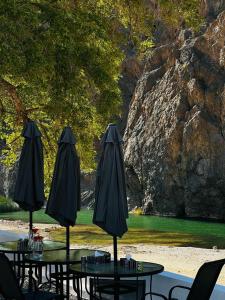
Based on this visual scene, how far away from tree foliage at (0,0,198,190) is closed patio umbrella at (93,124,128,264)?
16.0 ft

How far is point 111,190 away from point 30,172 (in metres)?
2.20

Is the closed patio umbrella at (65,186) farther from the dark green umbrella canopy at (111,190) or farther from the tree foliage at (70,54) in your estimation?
the tree foliage at (70,54)

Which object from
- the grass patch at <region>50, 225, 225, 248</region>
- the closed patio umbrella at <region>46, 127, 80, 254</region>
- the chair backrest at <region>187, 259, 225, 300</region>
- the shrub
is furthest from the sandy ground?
the shrub

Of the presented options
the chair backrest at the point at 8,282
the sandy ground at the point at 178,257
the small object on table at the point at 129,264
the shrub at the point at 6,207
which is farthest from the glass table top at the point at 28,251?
the shrub at the point at 6,207

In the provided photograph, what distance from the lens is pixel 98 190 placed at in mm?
6473

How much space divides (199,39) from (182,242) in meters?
32.8

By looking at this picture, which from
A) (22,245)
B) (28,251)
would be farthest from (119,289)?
(22,245)

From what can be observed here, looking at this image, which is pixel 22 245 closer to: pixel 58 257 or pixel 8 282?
pixel 58 257

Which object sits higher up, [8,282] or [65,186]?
[65,186]

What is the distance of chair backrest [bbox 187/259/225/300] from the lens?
18.0 ft

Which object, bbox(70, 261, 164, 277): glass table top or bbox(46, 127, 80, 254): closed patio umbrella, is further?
bbox(46, 127, 80, 254): closed patio umbrella

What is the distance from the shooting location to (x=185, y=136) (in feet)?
176

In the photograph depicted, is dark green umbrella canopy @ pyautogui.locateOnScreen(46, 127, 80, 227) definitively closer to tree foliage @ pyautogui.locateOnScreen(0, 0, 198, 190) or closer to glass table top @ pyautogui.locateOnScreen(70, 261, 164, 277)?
glass table top @ pyautogui.locateOnScreen(70, 261, 164, 277)

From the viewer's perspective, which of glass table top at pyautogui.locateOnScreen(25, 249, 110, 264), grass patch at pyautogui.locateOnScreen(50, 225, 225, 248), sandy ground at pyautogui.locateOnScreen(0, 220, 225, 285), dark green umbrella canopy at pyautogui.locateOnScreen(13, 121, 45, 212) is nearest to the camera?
glass table top at pyautogui.locateOnScreen(25, 249, 110, 264)
